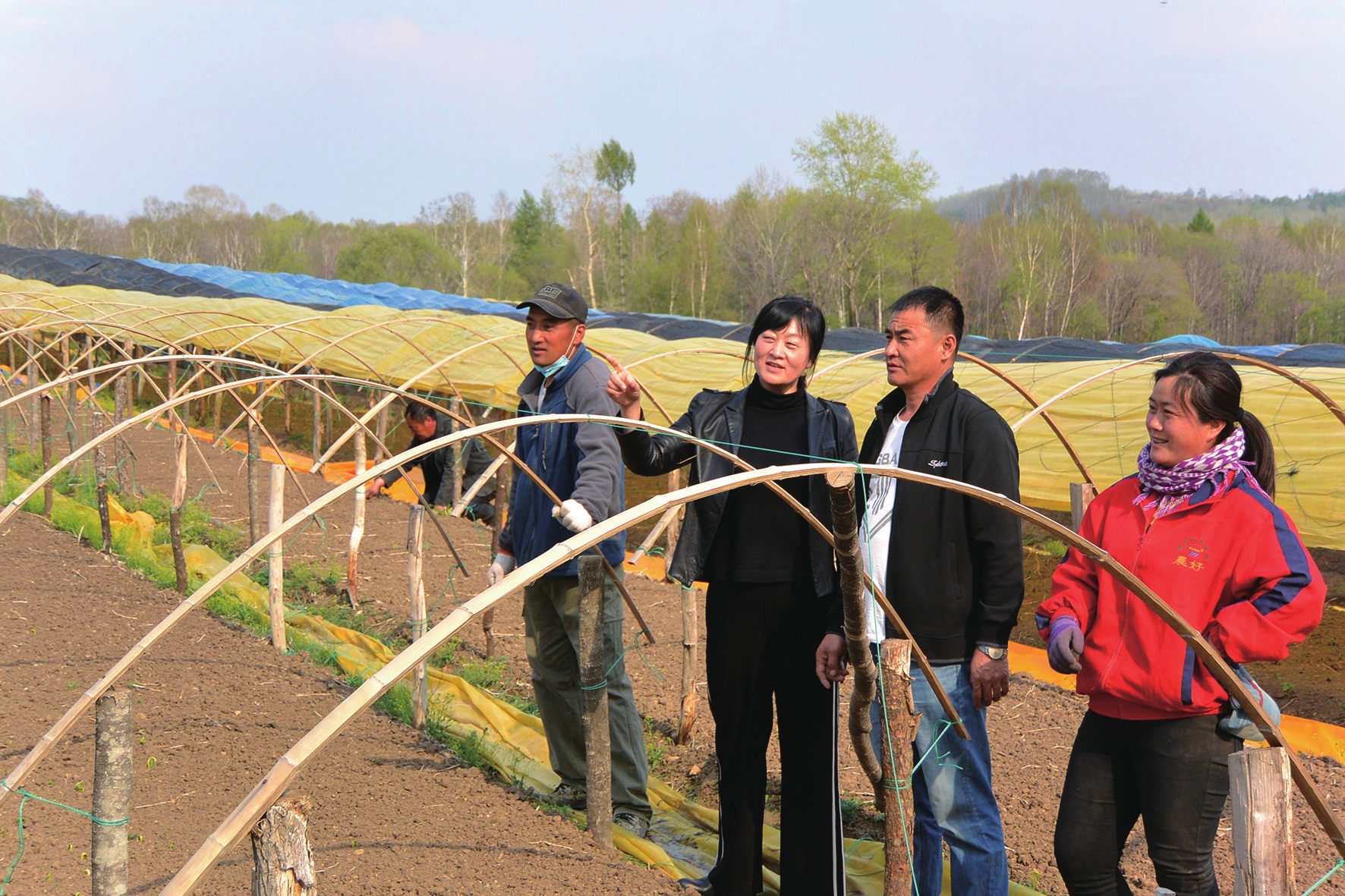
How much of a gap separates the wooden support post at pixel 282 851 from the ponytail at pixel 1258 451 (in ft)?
6.87

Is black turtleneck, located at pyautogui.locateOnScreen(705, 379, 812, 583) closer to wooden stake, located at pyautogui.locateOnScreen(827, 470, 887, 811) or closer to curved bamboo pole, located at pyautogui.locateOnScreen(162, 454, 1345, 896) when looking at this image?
wooden stake, located at pyautogui.locateOnScreen(827, 470, 887, 811)

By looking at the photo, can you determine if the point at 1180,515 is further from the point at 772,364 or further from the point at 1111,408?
the point at 1111,408

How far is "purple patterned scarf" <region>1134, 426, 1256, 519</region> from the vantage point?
6.83ft

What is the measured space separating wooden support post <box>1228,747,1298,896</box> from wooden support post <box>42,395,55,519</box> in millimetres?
8333

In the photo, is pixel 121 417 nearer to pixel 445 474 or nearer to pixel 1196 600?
pixel 445 474

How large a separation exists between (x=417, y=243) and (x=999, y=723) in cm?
4221

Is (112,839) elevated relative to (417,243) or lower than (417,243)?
lower

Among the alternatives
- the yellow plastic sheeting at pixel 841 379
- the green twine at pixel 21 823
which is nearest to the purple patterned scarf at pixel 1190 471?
the green twine at pixel 21 823

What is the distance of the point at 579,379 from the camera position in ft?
10.7

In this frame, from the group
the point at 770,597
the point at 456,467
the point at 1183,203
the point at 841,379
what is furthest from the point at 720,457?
the point at 1183,203

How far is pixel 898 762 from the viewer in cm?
227

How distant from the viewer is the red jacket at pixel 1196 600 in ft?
6.46

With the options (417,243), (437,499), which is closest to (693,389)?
(437,499)

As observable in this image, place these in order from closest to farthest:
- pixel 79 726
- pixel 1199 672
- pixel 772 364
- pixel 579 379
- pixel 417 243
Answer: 1. pixel 1199 672
2. pixel 772 364
3. pixel 579 379
4. pixel 79 726
5. pixel 417 243
